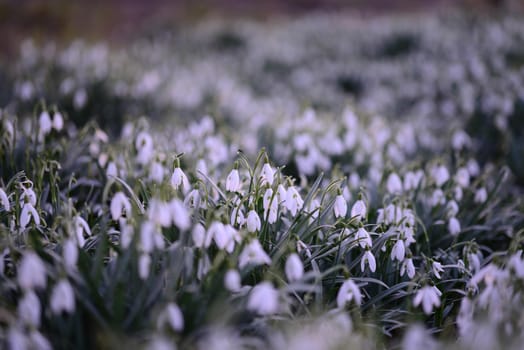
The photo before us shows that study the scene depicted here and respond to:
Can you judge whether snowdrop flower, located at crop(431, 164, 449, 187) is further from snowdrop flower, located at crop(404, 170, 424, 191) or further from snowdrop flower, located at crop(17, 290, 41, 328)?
snowdrop flower, located at crop(17, 290, 41, 328)

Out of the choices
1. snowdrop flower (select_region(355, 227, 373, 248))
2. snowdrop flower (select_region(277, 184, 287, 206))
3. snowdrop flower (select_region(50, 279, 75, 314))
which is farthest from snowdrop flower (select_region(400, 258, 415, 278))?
snowdrop flower (select_region(50, 279, 75, 314))

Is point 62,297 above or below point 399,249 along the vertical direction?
above

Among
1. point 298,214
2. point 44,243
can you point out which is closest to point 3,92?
point 44,243

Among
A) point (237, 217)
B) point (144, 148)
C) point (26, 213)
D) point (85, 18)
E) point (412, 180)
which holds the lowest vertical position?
point (412, 180)

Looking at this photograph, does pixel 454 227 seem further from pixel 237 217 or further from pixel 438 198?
pixel 237 217

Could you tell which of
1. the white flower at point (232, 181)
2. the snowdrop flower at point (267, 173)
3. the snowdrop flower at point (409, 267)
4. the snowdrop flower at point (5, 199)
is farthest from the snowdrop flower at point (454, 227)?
the snowdrop flower at point (5, 199)

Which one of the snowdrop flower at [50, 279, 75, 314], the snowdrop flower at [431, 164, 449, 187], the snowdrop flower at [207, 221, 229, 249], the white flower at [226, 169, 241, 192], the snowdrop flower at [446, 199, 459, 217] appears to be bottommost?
the snowdrop flower at [446, 199, 459, 217]

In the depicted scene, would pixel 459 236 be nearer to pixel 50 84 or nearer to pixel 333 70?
pixel 50 84

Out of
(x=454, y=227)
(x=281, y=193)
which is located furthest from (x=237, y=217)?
(x=454, y=227)

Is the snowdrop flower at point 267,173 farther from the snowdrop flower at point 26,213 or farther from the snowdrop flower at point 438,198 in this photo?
the snowdrop flower at point 438,198
